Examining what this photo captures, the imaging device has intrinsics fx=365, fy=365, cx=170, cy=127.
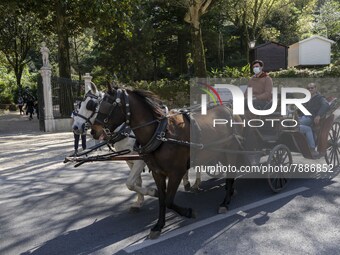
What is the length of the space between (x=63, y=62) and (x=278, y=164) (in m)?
17.1

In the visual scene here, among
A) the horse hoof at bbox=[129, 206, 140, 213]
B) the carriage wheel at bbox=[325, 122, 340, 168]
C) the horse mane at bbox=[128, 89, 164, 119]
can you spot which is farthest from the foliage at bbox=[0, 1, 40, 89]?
the horse mane at bbox=[128, 89, 164, 119]

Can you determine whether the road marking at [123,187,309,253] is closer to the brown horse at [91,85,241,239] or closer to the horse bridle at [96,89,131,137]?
the brown horse at [91,85,241,239]

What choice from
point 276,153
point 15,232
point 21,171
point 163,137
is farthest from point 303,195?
point 21,171

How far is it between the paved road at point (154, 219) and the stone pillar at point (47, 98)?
31.0 ft

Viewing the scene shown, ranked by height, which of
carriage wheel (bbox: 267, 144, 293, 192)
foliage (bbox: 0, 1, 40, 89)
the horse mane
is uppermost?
foliage (bbox: 0, 1, 40, 89)

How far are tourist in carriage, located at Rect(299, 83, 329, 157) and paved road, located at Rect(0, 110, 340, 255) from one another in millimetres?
819

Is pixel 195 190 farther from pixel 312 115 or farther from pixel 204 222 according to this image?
pixel 312 115

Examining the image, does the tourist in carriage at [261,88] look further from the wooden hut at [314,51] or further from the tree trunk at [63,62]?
the wooden hut at [314,51]

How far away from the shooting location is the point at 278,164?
664cm

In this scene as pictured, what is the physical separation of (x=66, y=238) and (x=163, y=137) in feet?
6.30

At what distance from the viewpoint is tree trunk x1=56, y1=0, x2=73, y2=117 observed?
1861 cm

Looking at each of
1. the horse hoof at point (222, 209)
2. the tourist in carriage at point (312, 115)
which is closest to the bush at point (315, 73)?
the tourist in carriage at point (312, 115)

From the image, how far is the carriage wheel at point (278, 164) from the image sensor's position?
21.1 feet

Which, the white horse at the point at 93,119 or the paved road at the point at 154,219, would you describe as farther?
the white horse at the point at 93,119
